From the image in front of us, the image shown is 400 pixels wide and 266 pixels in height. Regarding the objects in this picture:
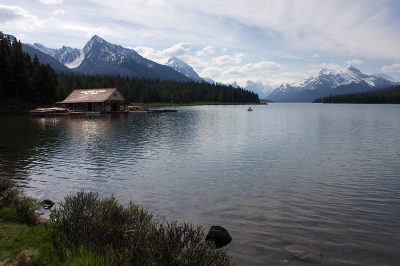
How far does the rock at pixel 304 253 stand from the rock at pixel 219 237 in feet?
6.75

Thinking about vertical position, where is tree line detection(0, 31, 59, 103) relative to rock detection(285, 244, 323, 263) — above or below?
above

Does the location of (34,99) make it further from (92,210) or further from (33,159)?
(92,210)

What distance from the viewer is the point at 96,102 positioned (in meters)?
97.3

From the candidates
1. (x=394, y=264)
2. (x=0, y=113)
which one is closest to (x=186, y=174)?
(x=394, y=264)

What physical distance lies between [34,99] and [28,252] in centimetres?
10920

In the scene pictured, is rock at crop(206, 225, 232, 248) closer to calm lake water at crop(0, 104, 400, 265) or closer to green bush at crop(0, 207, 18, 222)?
calm lake water at crop(0, 104, 400, 265)

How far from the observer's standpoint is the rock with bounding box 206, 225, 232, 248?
27.8 ft

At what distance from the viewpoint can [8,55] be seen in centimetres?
8706

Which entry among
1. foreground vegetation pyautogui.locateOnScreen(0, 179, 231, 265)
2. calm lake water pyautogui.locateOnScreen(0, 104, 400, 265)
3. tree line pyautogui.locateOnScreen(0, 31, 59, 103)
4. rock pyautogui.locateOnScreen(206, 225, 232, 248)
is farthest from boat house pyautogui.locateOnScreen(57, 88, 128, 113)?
rock pyautogui.locateOnScreen(206, 225, 232, 248)

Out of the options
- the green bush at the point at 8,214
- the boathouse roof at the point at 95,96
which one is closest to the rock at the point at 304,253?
the green bush at the point at 8,214

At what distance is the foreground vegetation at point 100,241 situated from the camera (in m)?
5.49

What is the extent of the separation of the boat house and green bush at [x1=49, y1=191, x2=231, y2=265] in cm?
9618

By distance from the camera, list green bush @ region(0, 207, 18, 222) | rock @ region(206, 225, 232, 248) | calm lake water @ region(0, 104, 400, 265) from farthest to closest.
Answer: calm lake water @ region(0, 104, 400, 265) → green bush @ region(0, 207, 18, 222) → rock @ region(206, 225, 232, 248)

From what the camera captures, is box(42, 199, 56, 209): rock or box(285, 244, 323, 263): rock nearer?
box(285, 244, 323, 263): rock
